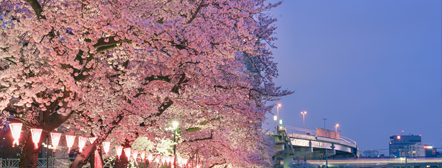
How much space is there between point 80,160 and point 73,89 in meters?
3.59

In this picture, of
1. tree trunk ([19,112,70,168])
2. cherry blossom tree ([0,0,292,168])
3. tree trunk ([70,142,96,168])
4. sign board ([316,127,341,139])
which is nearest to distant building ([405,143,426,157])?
sign board ([316,127,341,139])

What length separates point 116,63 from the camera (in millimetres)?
11531

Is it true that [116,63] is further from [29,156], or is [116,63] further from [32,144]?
[29,156]

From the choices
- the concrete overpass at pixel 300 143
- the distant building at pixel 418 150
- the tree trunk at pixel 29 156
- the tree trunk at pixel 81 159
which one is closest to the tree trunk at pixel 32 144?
the tree trunk at pixel 29 156

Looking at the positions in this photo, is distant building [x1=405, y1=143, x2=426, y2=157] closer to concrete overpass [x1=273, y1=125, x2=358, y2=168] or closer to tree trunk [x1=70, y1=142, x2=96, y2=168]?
concrete overpass [x1=273, y1=125, x2=358, y2=168]

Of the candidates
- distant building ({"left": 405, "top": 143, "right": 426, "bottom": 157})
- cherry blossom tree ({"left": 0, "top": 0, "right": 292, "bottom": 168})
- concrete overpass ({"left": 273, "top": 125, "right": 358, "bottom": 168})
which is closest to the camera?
cherry blossom tree ({"left": 0, "top": 0, "right": 292, "bottom": 168})

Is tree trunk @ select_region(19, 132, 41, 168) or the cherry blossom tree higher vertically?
the cherry blossom tree

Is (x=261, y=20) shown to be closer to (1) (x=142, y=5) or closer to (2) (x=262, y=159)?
(1) (x=142, y=5)

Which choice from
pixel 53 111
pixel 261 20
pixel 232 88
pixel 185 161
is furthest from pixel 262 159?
pixel 53 111

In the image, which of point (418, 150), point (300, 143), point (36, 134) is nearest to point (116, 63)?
point (36, 134)

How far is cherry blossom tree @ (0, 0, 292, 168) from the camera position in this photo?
9.57 meters

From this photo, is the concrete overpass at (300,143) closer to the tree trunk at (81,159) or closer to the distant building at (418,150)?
the tree trunk at (81,159)

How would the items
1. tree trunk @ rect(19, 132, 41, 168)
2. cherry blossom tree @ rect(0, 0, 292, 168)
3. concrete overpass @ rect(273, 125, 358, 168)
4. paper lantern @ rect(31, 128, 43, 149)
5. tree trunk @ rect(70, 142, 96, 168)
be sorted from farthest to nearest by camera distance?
concrete overpass @ rect(273, 125, 358, 168), tree trunk @ rect(70, 142, 96, 168), tree trunk @ rect(19, 132, 41, 168), paper lantern @ rect(31, 128, 43, 149), cherry blossom tree @ rect(0, 0, 292, 168)

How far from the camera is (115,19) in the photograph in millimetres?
9109
